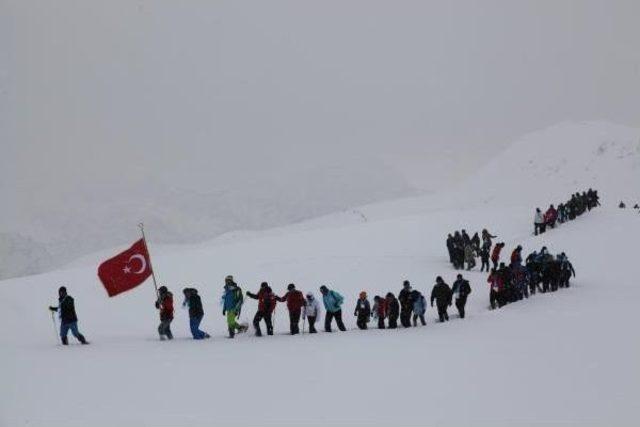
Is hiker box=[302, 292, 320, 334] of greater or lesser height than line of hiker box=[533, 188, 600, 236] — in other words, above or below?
below

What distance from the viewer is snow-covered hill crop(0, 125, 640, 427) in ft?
33.9

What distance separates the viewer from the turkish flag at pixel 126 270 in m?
18.1

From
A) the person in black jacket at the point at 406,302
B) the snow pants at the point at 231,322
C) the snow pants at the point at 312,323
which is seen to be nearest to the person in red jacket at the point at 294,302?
the snow pants at the point at 312,323

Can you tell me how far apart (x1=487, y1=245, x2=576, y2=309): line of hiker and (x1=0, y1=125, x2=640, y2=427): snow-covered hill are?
0.58m

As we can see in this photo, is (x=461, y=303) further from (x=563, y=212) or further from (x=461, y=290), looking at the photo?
(x=563, y=212)

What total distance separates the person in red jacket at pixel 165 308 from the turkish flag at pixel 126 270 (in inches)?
40.7

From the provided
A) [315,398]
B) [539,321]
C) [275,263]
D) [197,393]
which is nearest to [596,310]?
[539,321]

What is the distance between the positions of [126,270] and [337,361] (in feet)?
24.0

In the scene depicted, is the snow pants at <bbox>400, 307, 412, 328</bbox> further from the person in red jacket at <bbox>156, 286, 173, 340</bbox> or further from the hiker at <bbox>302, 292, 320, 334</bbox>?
the person in red jacket at <bbox>156, 286, 173, 340</bbox>

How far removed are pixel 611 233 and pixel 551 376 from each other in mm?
23177

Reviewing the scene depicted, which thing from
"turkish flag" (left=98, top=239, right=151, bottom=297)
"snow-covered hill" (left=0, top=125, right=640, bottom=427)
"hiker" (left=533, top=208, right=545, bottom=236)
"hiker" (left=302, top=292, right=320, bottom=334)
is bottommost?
"snow-covered hill" (left=0, top=125, right=640, bottom=427)

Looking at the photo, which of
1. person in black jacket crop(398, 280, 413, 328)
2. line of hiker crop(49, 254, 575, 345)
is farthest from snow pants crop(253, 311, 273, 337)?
person in black jacket crop(398, 280, 413, 328)

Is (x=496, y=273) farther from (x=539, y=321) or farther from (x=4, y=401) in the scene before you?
(x=4, y=401)

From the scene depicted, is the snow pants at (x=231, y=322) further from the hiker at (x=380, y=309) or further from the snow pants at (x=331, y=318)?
the hiker at (x=380, y=309)
